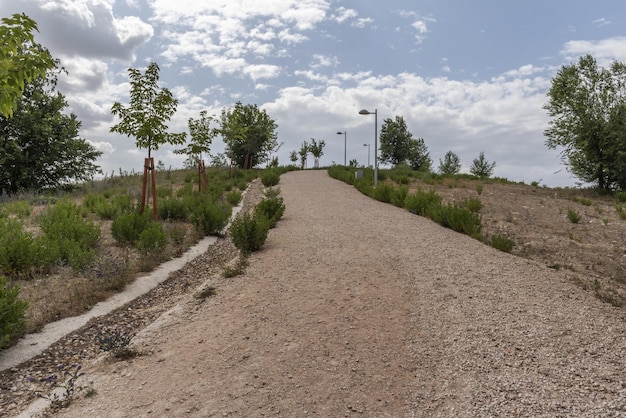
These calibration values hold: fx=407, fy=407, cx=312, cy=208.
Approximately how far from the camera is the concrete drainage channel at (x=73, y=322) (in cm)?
480

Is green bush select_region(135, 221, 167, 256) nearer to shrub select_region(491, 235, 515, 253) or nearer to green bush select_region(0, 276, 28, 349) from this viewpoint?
green bush select_region(0, 276, 28, 349)

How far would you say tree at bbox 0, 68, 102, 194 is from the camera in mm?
19781

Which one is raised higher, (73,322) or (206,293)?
(206,293)

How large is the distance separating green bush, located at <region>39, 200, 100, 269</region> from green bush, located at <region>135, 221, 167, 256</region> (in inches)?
38.3

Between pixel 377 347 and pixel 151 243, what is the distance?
18.7 feet

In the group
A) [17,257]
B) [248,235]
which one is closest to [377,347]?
[248,235]

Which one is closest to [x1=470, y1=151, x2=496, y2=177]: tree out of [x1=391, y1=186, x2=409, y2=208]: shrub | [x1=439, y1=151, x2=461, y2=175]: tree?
[x1=439, y1=151, x2=461, y2=175]: tree

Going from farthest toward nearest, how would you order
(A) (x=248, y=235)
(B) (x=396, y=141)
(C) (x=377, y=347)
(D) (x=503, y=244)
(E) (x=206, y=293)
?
(B) (x=396, y=141), (D) (x=503, y=244), (A) (x=248, y=235), (E) (x=206, y=293), (C) (x=377, y=347)

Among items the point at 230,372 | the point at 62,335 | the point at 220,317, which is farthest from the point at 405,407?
the point at 62,335

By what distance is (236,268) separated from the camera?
732cm

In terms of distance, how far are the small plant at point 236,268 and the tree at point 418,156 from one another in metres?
49.8

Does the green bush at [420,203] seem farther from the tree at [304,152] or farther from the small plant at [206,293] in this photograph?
the tree at [304,152]

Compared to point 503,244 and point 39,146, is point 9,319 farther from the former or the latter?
point 39,146

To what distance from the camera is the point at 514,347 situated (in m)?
4.62
